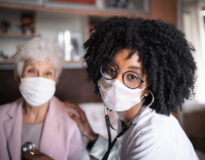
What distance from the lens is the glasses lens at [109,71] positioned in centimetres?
88

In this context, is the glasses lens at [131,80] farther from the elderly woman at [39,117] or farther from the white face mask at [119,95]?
the elderly woman at [39,117]

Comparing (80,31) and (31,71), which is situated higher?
(80,31)

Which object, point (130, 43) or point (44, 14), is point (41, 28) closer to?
point (44, 14)

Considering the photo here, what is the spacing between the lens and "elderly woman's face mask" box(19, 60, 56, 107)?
1.10m

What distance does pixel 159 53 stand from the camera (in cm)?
85

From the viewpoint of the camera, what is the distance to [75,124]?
1.21 metres

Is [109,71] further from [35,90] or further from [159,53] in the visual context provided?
[35,90]

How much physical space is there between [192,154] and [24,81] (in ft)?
3.14

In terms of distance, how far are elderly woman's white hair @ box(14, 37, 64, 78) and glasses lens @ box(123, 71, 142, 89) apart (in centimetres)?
54

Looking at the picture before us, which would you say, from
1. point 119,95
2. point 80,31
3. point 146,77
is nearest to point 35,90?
point 119,95

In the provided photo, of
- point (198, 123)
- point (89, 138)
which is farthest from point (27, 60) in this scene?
point (198, 123)

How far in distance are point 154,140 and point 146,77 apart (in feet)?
0.91

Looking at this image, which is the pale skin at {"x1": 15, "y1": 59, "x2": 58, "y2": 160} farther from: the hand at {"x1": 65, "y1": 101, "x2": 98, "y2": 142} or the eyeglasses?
the eyeglasses

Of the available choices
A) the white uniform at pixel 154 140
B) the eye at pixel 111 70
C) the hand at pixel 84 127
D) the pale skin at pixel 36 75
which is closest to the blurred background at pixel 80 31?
the hand at pixel 84 127
